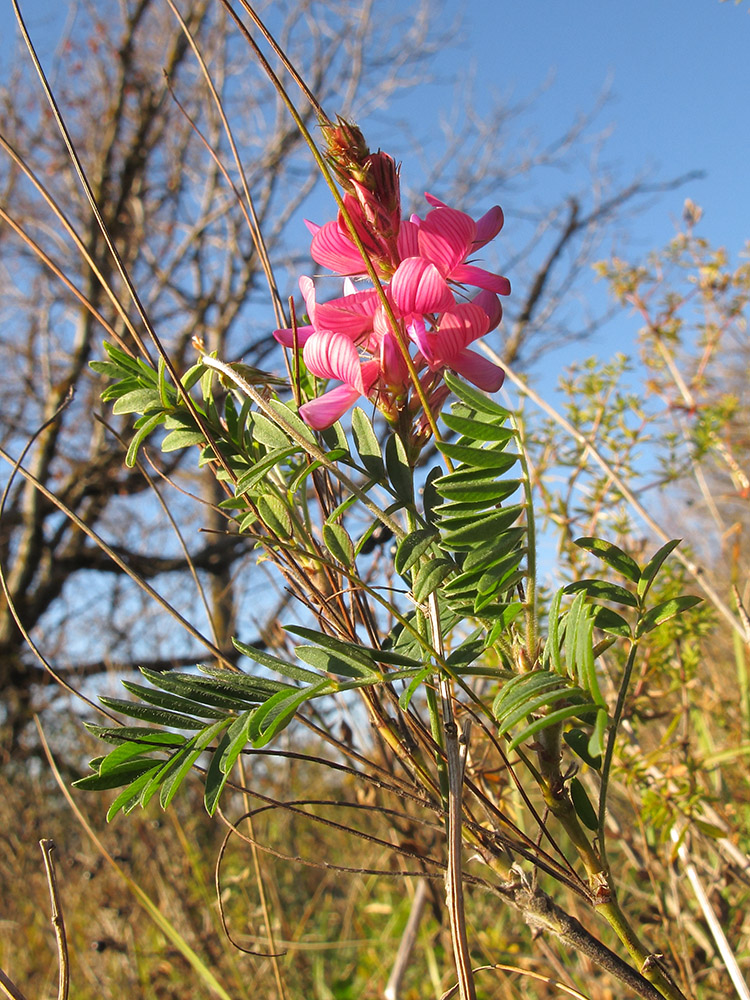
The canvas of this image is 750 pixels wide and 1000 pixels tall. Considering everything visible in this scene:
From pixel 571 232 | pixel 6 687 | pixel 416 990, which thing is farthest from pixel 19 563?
pixel 571 232

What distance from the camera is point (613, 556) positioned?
0.37 metres

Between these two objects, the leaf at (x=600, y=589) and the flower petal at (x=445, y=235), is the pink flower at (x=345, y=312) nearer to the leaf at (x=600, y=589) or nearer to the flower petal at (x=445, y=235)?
the flower petal at (x=445, y=235)

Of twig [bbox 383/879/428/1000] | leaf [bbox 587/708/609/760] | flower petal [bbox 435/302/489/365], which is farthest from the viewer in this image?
twig [bbox 383/879/428/1000]

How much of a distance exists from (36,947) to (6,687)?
7.37 feet

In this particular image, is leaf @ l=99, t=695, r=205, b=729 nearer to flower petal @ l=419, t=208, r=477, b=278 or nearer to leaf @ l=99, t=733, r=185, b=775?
leaf @ l=99, t=733, r=185, b=775

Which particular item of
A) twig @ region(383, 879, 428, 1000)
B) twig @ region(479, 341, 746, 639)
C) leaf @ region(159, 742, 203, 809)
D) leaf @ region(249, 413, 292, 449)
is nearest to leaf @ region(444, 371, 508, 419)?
leaf @ region(249, 413, 292, 449)

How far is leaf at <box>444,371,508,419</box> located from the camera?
34 cm

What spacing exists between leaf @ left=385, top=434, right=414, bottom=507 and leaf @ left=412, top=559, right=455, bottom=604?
0.12 feet

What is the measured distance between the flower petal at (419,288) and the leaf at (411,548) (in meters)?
0.11

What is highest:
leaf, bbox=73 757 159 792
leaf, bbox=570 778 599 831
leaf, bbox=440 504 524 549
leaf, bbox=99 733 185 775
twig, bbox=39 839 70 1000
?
leaf, bbox=440 504 524 549

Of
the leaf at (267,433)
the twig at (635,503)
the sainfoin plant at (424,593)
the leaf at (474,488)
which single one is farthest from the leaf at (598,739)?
the twig at (635,503)

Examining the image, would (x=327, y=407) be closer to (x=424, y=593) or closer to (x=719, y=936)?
(x=424, y=593)

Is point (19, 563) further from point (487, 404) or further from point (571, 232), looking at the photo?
point (571, 232)

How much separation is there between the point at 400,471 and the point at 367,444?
0.04 meters
